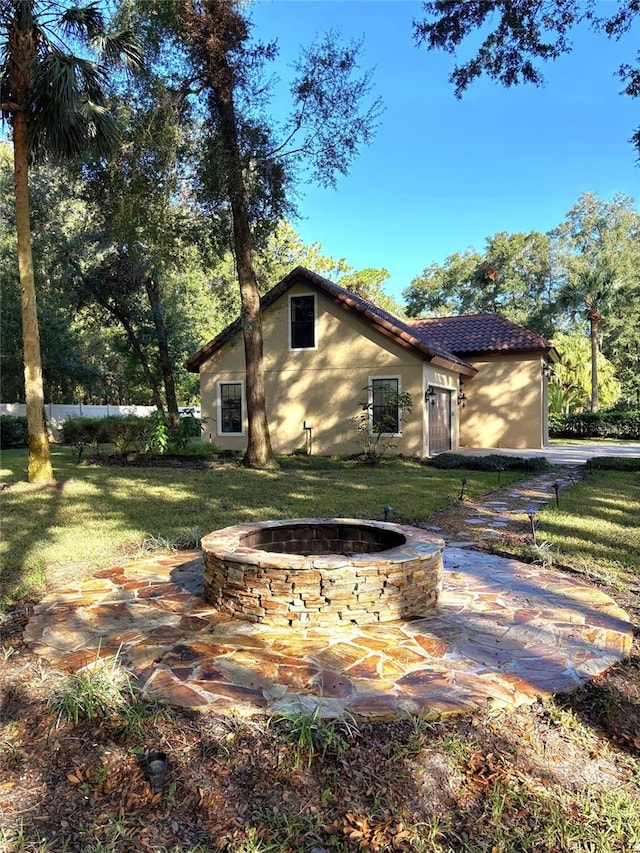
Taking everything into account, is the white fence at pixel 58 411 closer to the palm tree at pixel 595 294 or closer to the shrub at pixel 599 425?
the shrub at pixel 599 425

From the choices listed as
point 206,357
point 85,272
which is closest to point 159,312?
point 85,272

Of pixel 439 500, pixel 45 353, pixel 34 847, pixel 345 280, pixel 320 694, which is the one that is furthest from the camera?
pixel 345 280

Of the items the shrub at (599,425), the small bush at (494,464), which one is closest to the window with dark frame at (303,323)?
the small bush at (494,464)

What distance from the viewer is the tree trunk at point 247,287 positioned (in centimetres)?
1203

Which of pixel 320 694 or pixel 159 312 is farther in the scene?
pixel 159 312

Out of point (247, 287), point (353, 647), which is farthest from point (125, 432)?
point (353, 647)

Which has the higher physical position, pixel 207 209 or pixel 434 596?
pixel 207 209

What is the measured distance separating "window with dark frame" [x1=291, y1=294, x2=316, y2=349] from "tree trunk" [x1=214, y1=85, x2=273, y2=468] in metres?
3.34

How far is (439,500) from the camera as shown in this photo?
8.73 metres

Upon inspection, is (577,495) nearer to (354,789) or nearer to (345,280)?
(354,789)

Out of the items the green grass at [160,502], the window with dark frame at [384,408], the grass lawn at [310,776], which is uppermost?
the window with dark frame at [384,408]

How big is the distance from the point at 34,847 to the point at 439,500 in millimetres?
7450

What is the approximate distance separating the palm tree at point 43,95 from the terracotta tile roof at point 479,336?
11.2 metres

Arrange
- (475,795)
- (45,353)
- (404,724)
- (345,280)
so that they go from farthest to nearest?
(345,280), (45,353), (404,724), (475,795)
